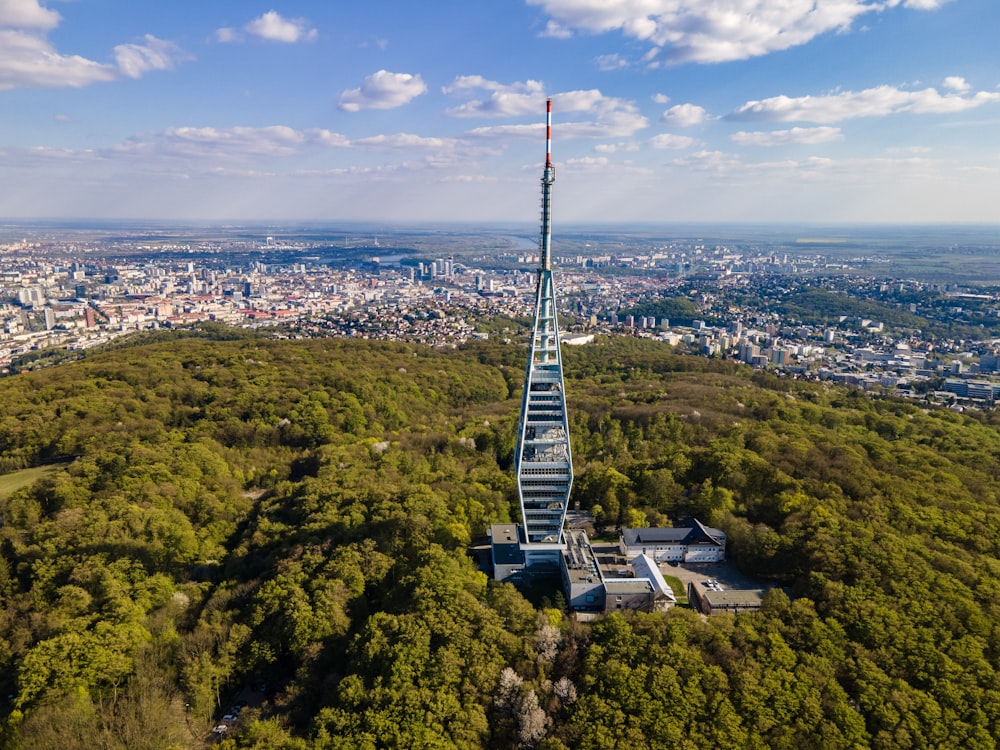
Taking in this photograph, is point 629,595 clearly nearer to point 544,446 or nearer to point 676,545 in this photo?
point 676,545

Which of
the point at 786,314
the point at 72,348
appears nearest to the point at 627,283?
the point at 786,314

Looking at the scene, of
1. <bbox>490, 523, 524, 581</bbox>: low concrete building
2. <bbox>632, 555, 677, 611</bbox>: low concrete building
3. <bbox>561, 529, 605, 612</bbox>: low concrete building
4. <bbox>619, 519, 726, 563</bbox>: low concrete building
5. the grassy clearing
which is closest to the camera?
<bbox>632, 555, 677, 611</bbox>: low concrete building

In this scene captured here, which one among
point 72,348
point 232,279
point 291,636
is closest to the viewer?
point 291,636

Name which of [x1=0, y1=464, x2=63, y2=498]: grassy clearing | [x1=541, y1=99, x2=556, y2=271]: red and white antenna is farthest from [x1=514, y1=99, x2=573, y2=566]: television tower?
[x1=0, y1=464, x2=63, y2=498]: grassy clearing

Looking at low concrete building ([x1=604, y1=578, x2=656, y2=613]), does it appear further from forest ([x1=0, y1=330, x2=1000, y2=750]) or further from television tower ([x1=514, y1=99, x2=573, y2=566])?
television tower ([x1=514, y1=99, x2=573, y2=566])

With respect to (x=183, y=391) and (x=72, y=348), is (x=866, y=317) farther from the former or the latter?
(x=72, y=348)

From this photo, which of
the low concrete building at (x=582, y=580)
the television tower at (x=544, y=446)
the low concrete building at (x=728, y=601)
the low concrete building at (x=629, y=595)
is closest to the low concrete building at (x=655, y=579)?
the low concrete building at (x=629, y=595)
